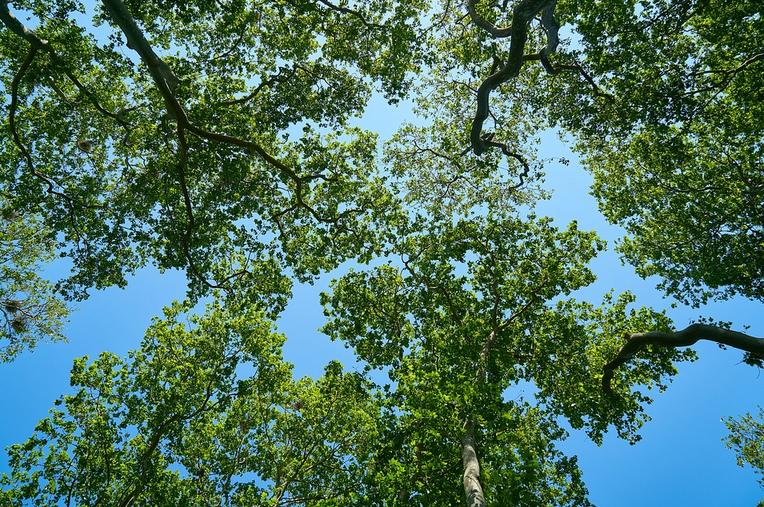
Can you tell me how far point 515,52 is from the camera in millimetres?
11953

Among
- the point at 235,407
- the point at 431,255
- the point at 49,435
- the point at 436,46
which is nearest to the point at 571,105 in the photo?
the point at 436,46

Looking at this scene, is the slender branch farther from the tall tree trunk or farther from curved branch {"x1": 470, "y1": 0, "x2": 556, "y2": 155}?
the tall tree trunk

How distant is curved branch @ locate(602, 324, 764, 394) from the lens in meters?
9.60

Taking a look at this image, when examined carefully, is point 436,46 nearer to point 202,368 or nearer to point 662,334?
point 662,334

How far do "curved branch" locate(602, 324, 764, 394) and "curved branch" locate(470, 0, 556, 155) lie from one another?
27.9ft

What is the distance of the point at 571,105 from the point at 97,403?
65.3 ft

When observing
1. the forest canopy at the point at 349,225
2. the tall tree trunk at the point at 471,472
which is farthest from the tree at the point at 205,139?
the tall tree trunk at the point at 471,472

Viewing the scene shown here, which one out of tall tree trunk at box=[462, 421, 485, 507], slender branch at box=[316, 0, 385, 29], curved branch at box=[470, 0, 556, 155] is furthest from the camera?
slender branch at box=[316, 0, 385, 29]

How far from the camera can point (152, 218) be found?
1335 centimetres

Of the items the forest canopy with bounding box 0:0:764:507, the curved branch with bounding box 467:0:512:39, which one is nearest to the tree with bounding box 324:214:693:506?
the forest canopy with bounding box 0:0:764:507

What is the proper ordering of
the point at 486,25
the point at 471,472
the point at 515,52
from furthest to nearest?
the point at 486,25
the point at 515,52
the point at 471,472

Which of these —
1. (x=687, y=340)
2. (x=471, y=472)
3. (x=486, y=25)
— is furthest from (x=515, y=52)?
(x=471, y=472)

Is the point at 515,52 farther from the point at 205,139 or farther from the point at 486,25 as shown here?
the point at 205,139

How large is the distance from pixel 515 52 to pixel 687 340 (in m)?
9.31
